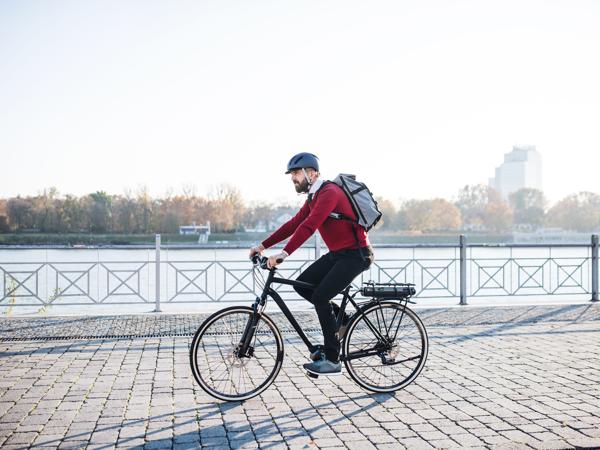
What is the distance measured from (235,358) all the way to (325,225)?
4.11 feet

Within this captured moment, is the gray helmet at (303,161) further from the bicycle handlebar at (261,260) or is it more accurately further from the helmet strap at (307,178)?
the bicycle handlebar at (261,260)

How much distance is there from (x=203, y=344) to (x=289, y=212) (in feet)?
301

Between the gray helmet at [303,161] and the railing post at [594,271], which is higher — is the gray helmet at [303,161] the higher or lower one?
the higher one

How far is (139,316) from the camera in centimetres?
1126

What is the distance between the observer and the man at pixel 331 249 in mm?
5348

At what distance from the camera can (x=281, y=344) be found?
5500mm

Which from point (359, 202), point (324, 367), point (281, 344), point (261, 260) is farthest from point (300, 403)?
point (359, 202)

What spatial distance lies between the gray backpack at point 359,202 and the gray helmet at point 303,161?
0.71 feet

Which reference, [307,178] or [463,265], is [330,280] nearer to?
[307,178]

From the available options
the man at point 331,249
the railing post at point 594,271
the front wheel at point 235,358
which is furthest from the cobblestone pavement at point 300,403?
the railing post at point 594,271

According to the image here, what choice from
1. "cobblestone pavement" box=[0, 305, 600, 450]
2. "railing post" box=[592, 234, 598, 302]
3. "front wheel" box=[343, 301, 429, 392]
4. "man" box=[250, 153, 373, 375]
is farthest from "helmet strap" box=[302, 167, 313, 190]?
"railing post" box=[592, 234, 598, 302]

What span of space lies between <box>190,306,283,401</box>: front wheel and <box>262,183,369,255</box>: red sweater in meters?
0.65

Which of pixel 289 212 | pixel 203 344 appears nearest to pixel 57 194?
pixel 289 212

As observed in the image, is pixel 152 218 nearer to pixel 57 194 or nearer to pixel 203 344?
pixel 57 194
